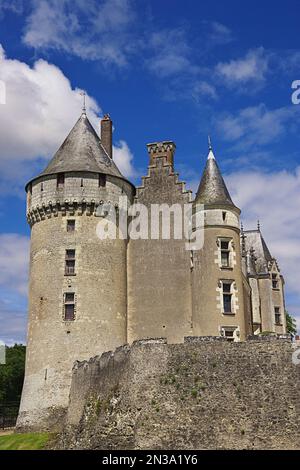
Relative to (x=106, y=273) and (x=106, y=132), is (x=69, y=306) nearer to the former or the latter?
(x=106, y=273)

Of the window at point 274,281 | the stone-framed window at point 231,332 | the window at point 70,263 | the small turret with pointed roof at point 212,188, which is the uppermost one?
the small turret with pointed roof at point 212,188

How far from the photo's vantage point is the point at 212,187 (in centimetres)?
3903

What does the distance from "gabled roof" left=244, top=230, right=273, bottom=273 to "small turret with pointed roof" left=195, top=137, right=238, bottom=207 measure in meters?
12.2

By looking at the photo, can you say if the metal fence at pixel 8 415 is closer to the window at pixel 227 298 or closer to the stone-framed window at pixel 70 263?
the stone-framed window at pixel 70 263

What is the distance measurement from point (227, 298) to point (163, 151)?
38.7ft

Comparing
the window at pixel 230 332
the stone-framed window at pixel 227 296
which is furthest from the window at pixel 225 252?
the window at pixel 230 332

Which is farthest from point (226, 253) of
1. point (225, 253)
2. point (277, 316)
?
point (277, 316)

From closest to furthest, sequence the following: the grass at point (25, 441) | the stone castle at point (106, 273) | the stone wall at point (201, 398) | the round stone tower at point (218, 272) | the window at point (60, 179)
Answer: the stone wall at point (201, 398), the grass at point (25, 441), the round stone tower at point (218, 272), the stone castle at point (106, 273), the window at point (60, 179)

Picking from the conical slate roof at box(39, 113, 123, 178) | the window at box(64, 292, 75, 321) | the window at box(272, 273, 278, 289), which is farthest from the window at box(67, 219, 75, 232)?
the window at box(272, 273, 278, 289)

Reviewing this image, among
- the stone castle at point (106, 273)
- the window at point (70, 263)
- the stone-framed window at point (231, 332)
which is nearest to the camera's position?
the stone-framed window at point (231, 332)

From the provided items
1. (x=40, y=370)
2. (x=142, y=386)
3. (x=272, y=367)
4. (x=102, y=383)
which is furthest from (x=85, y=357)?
(x=272, y=367)

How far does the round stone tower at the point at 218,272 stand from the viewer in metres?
36.2

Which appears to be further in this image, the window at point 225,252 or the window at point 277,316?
the window at point 277,316
